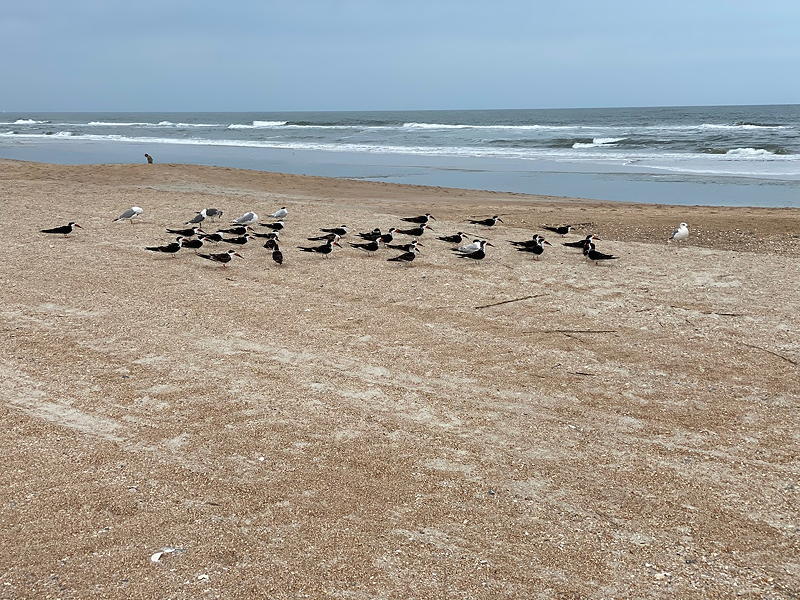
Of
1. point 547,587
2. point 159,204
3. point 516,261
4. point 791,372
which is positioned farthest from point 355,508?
point 159,204

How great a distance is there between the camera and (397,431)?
16.1 ft

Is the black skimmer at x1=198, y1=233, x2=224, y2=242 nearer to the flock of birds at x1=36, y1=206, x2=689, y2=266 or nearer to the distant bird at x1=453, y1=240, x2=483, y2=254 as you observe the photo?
the flock of birds at x1=36, y1=206, x2=689, y2=266

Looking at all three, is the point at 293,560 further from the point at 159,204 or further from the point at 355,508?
the point at 159,204

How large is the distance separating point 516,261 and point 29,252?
22.3ft

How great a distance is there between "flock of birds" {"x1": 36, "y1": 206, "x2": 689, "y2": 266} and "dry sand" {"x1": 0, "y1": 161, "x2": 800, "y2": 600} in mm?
472

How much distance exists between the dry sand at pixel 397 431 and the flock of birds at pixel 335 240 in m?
0.47

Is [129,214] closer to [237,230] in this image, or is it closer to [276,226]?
[237,230]

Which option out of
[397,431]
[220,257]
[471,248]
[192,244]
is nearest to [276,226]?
[192,244]

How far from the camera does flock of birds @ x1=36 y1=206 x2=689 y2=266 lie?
33.5 feet

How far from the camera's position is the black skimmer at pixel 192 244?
33.9 feet

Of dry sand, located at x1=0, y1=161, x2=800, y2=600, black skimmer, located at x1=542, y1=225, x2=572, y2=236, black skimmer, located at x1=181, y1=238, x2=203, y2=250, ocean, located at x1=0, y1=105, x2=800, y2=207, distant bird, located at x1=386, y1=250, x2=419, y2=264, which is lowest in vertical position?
dry sand, located at x1=0, y1=161, x2=800, y2=600

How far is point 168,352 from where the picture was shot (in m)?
6.29

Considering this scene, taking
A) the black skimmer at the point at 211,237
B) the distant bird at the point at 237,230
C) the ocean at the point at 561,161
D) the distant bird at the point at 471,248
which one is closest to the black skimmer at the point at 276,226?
the distant bird at the point at 237,230

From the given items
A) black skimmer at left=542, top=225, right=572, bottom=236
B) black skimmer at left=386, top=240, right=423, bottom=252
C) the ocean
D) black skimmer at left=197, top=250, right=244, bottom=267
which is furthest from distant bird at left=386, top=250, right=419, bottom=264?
the ocean
